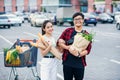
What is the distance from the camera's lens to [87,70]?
11781 millimetres

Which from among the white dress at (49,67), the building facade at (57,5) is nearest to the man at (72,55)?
the white dress at (49,67)

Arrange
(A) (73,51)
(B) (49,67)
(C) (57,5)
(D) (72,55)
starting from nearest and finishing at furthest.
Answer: (A) (73,51) < (D) (72,55) < (B) (49,67) < (C) (57,5)

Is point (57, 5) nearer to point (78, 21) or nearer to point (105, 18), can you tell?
point (105, 18)

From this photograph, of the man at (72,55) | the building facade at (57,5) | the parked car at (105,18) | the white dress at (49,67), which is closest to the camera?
the man at (72,55)

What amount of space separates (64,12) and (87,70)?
33.5m

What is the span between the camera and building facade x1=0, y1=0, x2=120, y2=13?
222ft

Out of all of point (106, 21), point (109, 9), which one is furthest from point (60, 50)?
point (109, 9)

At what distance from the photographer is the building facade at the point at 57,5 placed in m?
67.8

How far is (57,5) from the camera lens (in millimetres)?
80938

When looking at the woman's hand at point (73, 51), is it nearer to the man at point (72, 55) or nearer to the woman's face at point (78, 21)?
the man at point (72, 55)

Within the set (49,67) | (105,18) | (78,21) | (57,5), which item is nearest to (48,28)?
(49,67)

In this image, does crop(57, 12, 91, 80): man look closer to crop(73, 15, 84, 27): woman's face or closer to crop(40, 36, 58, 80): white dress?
crop(73, 15, 84, 27): woman's face

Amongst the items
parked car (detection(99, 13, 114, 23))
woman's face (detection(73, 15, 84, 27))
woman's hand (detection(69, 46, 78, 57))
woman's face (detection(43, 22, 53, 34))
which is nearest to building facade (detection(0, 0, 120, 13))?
parked car (detection(99, 13, 114, 23))

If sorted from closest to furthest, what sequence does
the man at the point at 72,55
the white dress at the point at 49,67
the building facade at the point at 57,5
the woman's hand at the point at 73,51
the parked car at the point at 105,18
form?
1. the woman's hand at the point at 73,51
2. the man at the point at 72,55
3. the white dress at the point at 49,67
4. the parked car at the point at 105,18
5. the building facade at the point at 57,5
